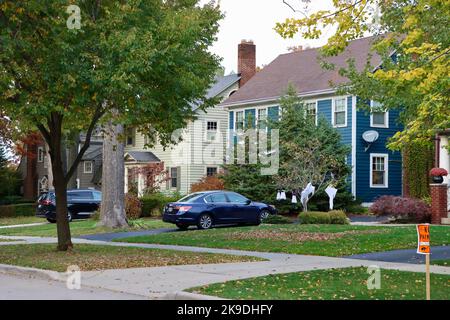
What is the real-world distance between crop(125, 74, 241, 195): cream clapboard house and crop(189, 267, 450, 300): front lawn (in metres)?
32.9

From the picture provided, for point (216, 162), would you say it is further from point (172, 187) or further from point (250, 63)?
point (250, 63)

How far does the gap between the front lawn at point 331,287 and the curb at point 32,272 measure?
365 centimetres

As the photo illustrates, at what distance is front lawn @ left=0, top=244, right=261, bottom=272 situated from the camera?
50.8 feet

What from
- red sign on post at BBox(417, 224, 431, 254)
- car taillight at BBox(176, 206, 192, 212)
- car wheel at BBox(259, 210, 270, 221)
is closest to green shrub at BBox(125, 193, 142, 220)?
car wheel at BBox(259, 210, 270, 221)

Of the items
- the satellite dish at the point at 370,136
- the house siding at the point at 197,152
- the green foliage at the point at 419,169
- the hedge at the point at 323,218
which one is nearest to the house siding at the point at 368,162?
the satellite dish at the point at 370,136

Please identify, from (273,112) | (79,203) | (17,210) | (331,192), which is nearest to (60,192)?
(331,192)

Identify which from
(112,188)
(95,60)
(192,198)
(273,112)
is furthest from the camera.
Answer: (273,112)

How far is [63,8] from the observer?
621 inches

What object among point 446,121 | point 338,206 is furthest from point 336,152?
point 446,121

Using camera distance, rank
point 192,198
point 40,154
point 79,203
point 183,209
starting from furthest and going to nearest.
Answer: point 40,154 < point 79,203 < point 192,198 < point 183,209

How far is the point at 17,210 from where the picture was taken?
1788 inches

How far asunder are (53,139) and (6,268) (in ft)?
12.8

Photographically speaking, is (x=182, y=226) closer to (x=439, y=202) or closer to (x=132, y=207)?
(x=132, y=207)

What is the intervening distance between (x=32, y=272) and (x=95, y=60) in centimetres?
467
